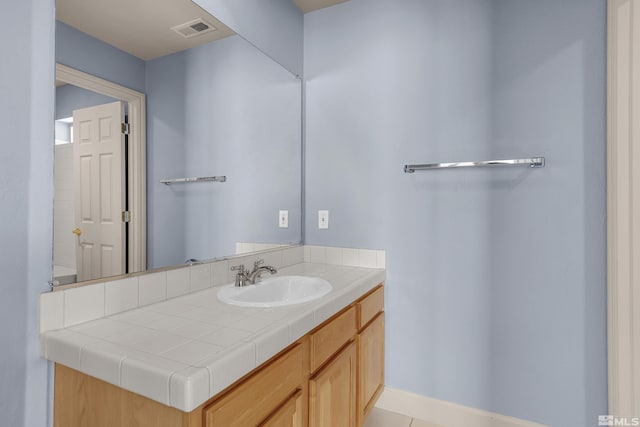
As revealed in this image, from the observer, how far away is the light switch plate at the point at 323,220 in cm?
208

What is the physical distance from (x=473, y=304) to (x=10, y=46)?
6.73 ft

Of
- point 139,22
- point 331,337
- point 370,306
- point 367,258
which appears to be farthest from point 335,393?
point 139,22

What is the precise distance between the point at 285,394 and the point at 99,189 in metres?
0.88

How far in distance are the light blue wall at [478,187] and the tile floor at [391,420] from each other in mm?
152

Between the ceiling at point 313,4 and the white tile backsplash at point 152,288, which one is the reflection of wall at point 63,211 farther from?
the ceiling at point 313,4

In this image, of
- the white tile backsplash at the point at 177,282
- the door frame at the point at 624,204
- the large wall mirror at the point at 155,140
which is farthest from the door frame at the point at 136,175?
the door frame at the point at 624,204

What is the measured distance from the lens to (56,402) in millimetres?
888

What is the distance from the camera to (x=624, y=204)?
130 cm

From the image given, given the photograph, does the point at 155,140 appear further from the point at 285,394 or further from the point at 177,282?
the point at 285,394

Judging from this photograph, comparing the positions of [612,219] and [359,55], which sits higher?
[359,55]

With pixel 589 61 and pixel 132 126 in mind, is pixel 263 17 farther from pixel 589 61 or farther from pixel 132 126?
pixel 589 61

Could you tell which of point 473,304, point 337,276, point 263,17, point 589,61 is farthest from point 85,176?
point 589,61

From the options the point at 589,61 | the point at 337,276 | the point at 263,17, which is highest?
the point at 263,17

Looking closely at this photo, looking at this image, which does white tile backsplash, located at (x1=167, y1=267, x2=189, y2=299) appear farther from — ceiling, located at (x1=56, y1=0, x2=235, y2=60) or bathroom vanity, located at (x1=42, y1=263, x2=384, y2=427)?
ceiling, located at (x1=56, y1=0, x2=235, y2=60)
